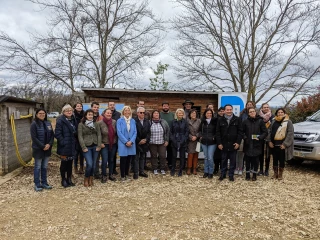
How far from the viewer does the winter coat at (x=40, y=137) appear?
5.11 m

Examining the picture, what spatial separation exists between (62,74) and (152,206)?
10395 millimetres

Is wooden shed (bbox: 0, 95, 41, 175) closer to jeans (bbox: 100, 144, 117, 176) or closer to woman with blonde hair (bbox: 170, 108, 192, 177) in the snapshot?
jeans (bbox: 100, 144, 117, 176)

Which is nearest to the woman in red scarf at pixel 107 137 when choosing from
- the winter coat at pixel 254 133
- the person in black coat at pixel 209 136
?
the person in black coat at pixel 209 136

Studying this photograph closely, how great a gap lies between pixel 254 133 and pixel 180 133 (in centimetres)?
169

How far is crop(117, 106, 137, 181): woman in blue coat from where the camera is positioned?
585 cm

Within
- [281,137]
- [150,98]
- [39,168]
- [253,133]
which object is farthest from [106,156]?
[281,137]

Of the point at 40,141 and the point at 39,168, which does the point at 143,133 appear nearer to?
the point at 40,141

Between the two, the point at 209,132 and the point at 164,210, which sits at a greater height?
the point at 209,132

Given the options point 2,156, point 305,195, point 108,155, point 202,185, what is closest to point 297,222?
point 305,195

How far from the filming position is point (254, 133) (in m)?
5.86

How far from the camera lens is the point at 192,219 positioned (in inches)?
→ 157

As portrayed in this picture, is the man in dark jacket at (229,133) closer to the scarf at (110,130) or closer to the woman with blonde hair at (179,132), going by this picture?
the woman with blonde hair at (179,132)

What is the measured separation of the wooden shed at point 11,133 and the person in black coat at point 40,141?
1759 millimetres

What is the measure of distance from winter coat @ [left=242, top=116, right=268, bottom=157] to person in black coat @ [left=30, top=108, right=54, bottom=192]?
4.22 metres
